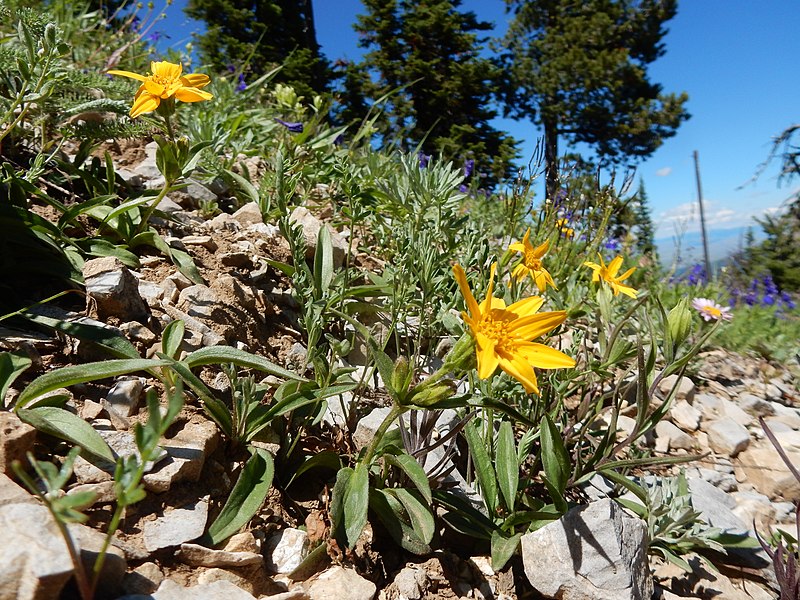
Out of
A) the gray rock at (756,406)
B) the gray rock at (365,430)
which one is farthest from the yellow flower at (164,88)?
the gray rock at (756,406)

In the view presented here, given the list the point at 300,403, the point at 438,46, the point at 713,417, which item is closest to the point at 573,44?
the point at 438,46

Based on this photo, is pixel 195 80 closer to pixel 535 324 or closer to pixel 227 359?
pixel 227 359

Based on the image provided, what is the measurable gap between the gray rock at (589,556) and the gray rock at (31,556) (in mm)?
1146

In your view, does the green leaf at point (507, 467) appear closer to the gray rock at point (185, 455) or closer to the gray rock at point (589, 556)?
the gray rock at point (589, 556)

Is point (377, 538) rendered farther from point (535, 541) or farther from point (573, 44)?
point (573, 44)

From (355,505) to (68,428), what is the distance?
71 centimetres

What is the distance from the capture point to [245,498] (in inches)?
51.7

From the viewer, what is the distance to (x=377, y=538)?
151cm

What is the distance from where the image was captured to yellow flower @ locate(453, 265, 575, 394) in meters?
1.19

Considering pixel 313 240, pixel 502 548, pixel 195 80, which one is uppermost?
pixel 195 80

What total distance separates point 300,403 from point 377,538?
1.47ft

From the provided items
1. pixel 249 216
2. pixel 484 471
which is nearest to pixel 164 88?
pixel 249 216

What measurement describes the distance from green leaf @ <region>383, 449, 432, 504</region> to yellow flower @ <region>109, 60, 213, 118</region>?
136 cm

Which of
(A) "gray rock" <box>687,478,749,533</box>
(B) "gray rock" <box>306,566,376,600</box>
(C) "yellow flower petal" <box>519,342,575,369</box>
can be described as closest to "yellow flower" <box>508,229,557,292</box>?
(C) "yellow flower petal" <box>519,342,575,369</box>
